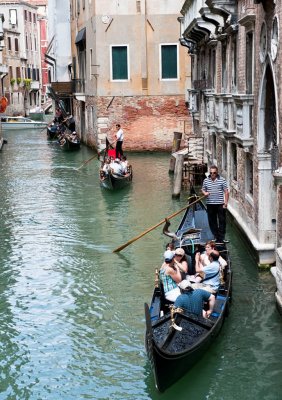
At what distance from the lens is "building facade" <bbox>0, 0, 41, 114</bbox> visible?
4141cm

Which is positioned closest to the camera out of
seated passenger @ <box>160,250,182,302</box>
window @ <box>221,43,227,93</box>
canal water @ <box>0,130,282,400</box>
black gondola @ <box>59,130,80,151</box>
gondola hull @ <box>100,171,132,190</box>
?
canal water @ <box>0,130,282,400</box>

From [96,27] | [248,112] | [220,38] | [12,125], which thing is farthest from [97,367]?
[12,125]

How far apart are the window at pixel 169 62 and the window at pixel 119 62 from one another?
964 millimetres

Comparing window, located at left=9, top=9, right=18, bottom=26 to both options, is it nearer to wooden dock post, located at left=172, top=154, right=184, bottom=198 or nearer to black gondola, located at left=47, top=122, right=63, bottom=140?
black gondola, located at left=47, top=122, right=63, bottom=140

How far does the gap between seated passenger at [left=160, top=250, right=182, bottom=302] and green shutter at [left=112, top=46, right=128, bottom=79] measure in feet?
43.0

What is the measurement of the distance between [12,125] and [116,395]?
2835 centimetres

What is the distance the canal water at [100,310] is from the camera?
5.74m

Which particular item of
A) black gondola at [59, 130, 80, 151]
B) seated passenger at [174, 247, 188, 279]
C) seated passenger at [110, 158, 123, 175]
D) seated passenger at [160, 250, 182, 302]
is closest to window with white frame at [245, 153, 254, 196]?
seated passenger at [174, 247, 188, 279]

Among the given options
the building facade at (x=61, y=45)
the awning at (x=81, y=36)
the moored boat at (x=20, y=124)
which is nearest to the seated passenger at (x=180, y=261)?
the awning at (x=81, y=36)

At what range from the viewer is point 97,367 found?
6.05m

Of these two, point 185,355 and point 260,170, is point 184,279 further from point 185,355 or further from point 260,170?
point 260,170

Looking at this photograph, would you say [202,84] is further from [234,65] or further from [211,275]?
[211,275]

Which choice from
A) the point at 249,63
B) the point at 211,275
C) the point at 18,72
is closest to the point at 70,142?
the point at 249,63

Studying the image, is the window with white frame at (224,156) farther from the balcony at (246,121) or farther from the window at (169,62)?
the window at (169,62)
